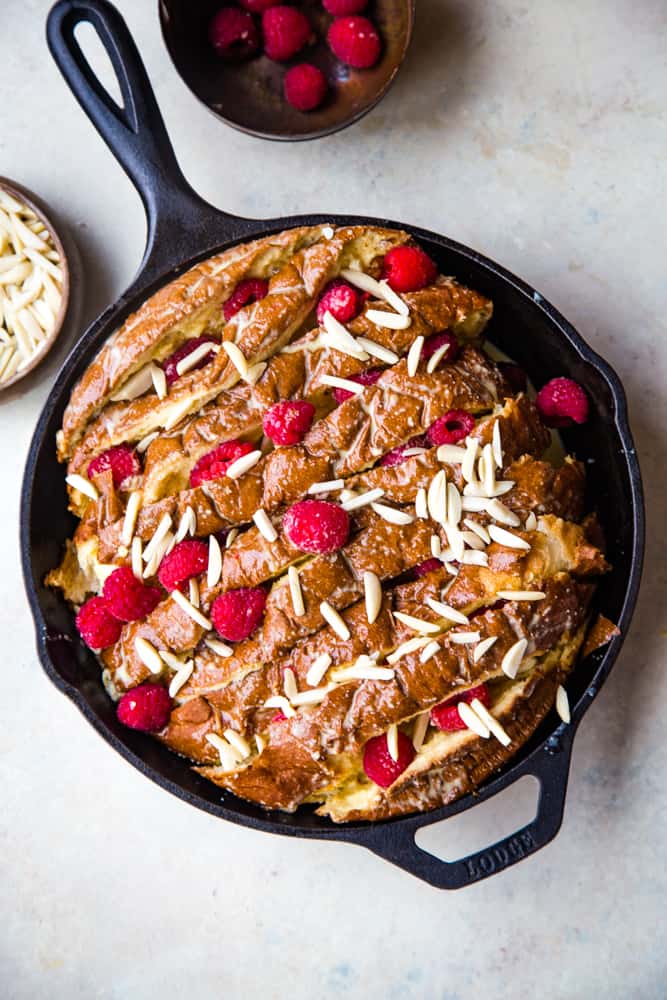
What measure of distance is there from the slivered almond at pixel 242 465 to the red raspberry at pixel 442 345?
1.65 ft

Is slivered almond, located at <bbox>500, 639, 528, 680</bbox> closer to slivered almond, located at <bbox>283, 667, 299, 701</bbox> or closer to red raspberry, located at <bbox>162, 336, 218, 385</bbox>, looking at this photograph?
slivered almond, located at <bbox>283, 667, 299, 701</bbox>

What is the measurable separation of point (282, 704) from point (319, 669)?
0.44ft

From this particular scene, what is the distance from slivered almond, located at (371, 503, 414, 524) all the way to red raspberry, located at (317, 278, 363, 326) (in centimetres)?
50

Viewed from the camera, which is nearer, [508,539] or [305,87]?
[508,539]

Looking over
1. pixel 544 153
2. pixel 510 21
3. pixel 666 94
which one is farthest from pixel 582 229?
pixel 510 21

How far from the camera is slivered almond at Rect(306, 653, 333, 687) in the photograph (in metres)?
2.32

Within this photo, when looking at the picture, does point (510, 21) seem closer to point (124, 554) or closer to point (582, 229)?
point (582, 229)

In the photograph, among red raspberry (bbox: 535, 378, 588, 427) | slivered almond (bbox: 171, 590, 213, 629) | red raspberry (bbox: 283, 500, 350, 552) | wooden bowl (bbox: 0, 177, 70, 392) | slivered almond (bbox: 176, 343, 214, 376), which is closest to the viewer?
red raspberry (bbox: 283, 500, 350, 552)

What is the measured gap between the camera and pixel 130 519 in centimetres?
241

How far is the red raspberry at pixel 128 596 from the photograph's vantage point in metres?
2.40

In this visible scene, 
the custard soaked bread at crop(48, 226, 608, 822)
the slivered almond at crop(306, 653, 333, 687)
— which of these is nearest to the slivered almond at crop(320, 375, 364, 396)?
the custard soaked bread at crop(48, 226, 608, 822)

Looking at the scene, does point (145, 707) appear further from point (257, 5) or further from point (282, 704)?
point (257, 5)

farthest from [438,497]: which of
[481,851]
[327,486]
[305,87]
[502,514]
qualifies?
[305,87]

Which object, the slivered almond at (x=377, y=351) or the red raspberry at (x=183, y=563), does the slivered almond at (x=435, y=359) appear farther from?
the red raspberry at (x=183, y=563)
